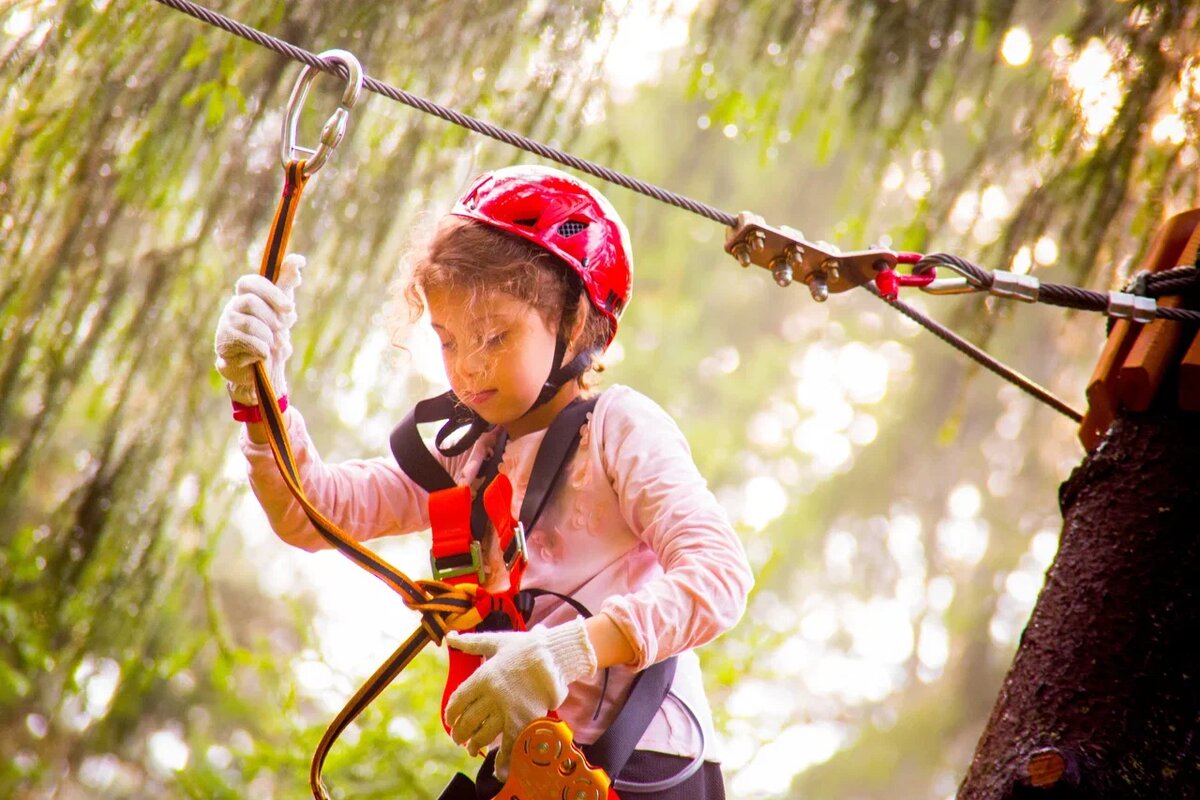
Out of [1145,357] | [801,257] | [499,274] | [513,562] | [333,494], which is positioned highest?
[1145,357]

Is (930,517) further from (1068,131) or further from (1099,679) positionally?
(1099,679)

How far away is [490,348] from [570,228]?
25cm

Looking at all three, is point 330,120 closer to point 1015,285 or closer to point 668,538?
point 668,538

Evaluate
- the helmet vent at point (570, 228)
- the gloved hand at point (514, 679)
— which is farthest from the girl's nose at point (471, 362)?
the gloved hand at point (514, 679)

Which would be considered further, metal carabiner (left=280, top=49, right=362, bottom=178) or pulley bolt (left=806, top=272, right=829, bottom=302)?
pulley bolt (left=806, top=272, right=829, bottom=302)

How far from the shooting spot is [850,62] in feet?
10.2

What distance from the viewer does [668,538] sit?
5.19ft

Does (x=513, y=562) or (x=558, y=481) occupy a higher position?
(x=558, y=481)

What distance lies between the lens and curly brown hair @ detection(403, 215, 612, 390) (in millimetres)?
1792

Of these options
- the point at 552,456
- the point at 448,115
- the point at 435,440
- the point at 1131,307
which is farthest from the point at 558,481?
the point at 1131,307

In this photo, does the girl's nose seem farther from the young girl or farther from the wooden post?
the wooden post

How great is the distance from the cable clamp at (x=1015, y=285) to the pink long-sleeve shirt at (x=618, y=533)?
0.54m

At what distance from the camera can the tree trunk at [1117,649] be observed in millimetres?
1555

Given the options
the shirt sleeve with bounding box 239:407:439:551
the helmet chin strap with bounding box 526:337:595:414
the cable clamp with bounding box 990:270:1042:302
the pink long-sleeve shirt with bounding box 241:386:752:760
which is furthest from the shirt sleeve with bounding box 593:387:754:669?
the cable clamp with bounding box 990:270:1042:302
